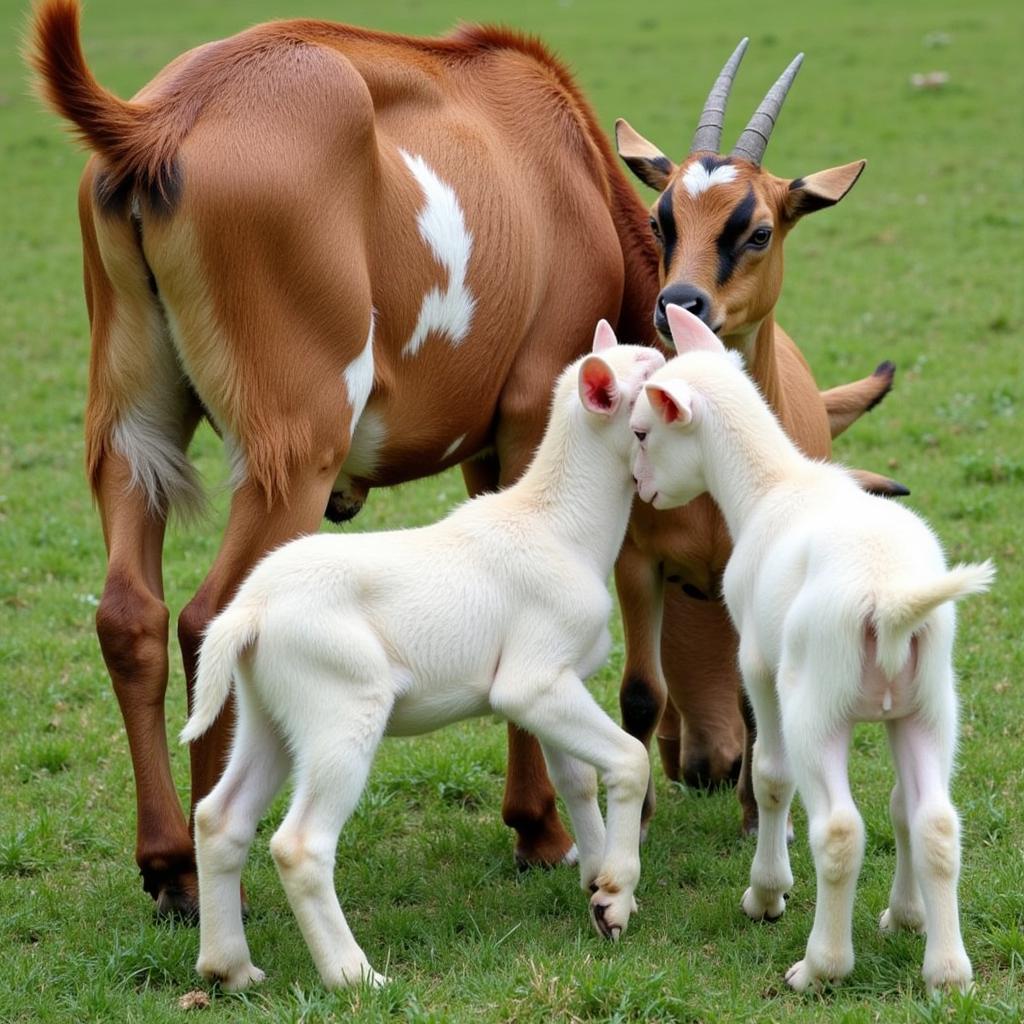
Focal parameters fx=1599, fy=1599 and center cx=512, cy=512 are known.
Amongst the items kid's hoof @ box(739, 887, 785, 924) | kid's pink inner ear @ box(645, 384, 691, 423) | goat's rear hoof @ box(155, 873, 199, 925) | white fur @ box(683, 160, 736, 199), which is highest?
white fur @ box(683, 160, 736, 199)

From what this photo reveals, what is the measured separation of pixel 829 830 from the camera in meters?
3.95

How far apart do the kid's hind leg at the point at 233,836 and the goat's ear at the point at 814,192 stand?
8.83ft

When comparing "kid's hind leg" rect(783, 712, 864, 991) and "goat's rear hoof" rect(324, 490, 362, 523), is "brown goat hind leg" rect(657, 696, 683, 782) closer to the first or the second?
"goat's rear hoof" rect(324, 490, 362, 523)

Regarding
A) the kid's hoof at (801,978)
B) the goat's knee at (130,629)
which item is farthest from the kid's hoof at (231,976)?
the kid's hoof at (801,978)

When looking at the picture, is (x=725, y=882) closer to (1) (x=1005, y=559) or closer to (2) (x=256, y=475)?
(2) (x=256, y=475)

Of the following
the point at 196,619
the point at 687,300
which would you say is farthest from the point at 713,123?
the point at 196,619

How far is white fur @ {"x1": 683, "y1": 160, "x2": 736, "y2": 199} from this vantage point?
555 cm

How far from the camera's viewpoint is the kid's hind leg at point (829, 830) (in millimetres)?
3955

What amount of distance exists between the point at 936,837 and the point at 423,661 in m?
1.41

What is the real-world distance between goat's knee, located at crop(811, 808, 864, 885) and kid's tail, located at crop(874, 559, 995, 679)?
0.37 metres

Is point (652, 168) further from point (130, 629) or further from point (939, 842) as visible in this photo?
point (939, 842)

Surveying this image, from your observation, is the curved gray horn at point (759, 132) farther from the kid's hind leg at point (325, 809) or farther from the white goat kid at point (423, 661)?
the kid's hind leg at point (325, 809)

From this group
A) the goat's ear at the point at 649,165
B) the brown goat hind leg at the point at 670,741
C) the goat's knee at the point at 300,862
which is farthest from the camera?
the brown goat hind leg at the point at 670,741

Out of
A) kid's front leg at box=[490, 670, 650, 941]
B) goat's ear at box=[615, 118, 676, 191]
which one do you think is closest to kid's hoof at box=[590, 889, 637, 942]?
kid's front leg at box=[490, 670, 650, 941]
